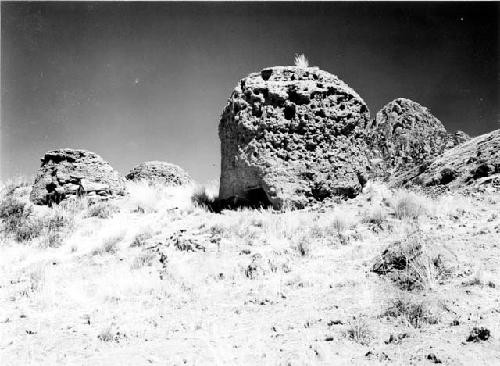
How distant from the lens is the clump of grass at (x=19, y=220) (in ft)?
27.7

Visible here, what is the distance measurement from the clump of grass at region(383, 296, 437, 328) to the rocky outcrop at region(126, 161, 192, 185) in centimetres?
1156

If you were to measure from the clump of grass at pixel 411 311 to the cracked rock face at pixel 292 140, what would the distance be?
4115mm

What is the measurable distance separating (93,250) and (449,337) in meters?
5.79

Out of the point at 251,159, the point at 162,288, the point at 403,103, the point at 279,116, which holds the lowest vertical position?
the point at 162,288

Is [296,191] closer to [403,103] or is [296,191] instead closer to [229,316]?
[229,316]

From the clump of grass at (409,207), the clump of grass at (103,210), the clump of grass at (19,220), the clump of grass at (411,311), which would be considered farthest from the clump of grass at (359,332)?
the clump of grass at (19,220)

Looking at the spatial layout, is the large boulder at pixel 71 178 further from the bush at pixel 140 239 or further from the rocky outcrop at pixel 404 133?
the rocky outcrop at pixel 404 133

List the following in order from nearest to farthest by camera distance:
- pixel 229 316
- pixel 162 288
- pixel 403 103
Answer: pixel 229 316 < pixel 162 288 < pixel 403 103

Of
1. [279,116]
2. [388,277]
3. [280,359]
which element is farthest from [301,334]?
[279,116]

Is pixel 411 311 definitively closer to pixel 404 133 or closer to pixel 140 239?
pixel 140 239

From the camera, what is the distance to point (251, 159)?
7.92 meters

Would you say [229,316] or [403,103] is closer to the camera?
[229,316]

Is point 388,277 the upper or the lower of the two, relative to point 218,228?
lower

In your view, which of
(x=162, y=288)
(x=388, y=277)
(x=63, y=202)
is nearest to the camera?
(x=388, y=277)
